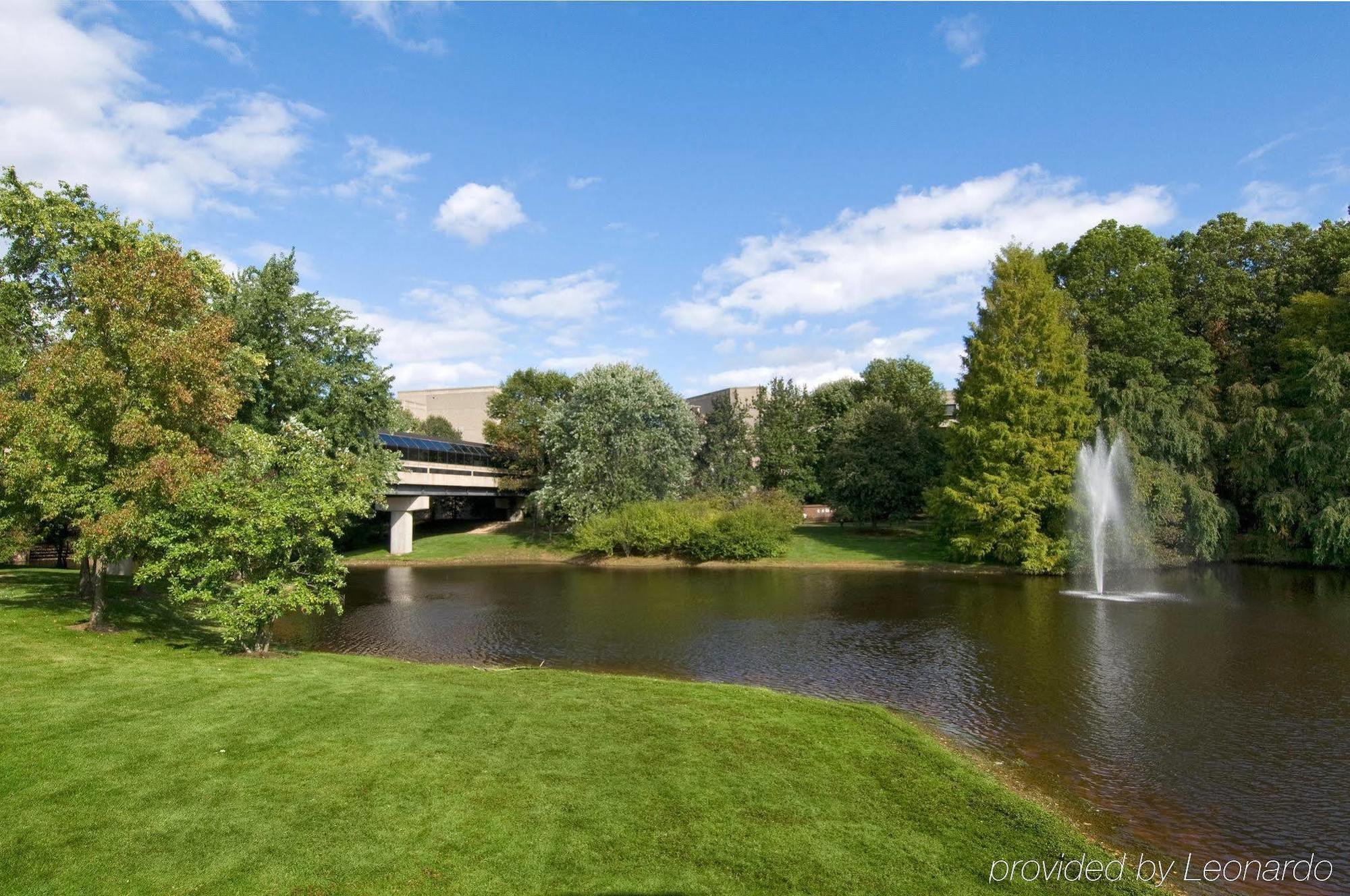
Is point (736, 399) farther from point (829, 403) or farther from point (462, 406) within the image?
point (462, 406)

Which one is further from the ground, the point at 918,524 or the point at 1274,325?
the point at 1274,325

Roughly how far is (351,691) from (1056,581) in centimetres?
3253

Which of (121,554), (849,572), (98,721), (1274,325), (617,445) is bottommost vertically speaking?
(849,572)

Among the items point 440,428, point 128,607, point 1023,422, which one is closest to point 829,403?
point 1023,422

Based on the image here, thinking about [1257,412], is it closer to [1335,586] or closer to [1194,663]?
[1335,586]

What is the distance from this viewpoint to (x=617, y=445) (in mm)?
48250

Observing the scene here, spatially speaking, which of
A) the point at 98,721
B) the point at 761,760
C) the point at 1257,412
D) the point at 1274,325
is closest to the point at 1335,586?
the point at 1257,412

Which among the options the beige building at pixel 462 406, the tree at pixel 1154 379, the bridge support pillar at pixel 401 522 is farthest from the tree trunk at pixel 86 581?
the beige building at pixel 462 406

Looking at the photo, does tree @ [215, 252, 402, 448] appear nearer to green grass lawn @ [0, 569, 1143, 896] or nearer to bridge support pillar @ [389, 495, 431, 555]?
bridge support pillar @ [389, 495, 431, 555]

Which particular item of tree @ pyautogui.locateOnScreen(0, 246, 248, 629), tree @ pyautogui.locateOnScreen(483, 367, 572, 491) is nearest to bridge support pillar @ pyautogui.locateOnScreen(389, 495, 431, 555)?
tree @ pyautogui.locateOnScreen(483, 367, 572, 491)

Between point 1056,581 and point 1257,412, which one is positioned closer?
point 1056,581

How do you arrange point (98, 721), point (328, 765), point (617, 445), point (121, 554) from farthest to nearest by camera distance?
point (617, 445)
point (121, 554)
point (98, 721)
point (328, 765)

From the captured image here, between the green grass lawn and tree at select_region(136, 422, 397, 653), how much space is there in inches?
71.7

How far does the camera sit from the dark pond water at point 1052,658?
10500mm
